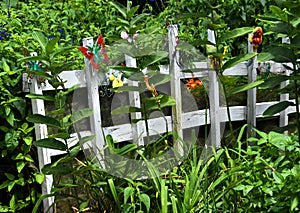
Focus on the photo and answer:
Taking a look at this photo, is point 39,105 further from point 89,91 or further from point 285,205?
point 285,205

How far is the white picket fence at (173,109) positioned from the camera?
2.83 m

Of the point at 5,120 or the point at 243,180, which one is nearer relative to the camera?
the point at 243,180

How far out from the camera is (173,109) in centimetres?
332

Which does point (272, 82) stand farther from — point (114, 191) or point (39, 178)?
point (39, 178)

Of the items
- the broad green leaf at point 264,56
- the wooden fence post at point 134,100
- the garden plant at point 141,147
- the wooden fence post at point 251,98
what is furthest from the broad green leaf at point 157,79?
the wooden fence post at point 251,98

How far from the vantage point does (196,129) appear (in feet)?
11.4

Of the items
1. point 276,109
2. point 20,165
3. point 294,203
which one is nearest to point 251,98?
point 276,109

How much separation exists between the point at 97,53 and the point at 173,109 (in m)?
0.71

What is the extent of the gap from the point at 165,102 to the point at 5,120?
3.15ft

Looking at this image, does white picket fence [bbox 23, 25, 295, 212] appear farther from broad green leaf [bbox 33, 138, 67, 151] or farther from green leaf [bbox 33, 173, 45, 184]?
broad green leaf [bbox 33, 138, 67, 151]

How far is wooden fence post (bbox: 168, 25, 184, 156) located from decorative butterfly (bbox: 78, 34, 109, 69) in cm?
50

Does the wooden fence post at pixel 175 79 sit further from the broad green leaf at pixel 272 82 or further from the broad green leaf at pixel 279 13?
the broad green leaf at pixel 279 13

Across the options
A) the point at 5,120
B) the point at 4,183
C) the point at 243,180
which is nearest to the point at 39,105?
the point at 5,120

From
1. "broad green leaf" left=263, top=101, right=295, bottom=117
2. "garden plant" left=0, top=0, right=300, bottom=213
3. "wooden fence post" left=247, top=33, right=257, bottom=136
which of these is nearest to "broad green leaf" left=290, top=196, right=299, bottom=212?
"garden plant" left=0, top=0, right=300, bottom=213
